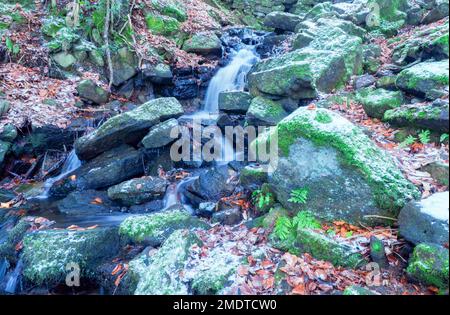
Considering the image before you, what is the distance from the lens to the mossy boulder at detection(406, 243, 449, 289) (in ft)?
9.16

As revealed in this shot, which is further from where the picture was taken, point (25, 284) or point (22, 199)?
point (22, 199)

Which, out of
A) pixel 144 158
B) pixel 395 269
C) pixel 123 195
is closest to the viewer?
pixel 395 269

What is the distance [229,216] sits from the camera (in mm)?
5004

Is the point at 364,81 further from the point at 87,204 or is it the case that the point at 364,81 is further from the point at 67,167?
the point at 67,167

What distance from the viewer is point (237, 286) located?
338 centimetres

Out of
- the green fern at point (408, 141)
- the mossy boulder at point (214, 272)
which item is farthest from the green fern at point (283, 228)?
the green fern at point (408, 141)

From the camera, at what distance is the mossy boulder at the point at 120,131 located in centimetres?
713

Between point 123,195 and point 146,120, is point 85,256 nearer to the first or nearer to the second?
point 123,195

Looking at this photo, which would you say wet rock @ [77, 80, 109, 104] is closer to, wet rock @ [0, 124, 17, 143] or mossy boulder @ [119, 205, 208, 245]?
wet rock @ [0, 124, 17, 143]

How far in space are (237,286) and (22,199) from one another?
5.95 meters

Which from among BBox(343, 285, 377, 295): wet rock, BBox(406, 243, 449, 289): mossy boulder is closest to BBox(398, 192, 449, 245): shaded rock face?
BBox(406, 243, 449, 289): mossy boulder

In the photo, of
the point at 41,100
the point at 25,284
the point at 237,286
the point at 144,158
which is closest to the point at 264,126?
the point at 144,158

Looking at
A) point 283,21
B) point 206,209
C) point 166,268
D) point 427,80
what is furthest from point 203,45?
point 166,268

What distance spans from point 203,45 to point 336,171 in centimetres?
904
